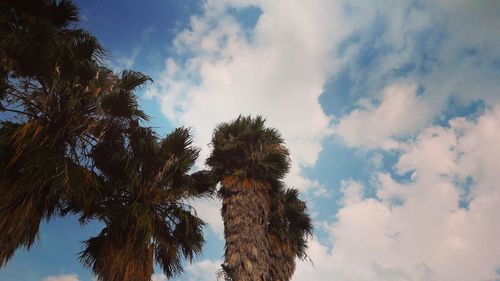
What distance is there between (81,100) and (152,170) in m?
2.30

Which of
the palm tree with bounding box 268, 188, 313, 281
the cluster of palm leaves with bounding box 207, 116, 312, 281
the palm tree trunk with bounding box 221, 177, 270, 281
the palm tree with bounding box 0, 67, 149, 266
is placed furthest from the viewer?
the palm tree with bounding box 268, 188, 313, 281

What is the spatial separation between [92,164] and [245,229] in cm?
494

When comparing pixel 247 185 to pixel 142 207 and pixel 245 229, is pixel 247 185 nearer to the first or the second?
pixel 245 229

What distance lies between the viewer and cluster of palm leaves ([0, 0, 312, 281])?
6.21 m

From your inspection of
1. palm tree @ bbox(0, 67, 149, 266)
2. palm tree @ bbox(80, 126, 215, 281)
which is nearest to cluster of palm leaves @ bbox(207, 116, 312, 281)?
palm tree @ bbox(80, 126, 215, 281)

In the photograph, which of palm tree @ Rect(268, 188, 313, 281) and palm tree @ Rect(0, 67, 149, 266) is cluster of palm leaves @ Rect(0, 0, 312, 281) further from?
palm tree @ Rect(268, 188, 313, 281)

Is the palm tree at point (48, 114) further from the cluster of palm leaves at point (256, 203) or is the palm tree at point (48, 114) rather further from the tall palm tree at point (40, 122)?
the cluster of palm leaves at point (256, 203)

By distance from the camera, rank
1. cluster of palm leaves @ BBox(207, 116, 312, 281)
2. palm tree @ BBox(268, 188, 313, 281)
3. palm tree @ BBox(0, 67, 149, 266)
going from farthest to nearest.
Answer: palm tree @ BBox(268, 188, 313, 281), cluster of palm leaves @ BBox(207, 116, 312, 281), palm tree @ BBox(0, 67, 149, 266)

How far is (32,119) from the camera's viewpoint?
684cm

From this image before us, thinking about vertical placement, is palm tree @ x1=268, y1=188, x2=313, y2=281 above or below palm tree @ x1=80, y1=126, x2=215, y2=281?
above

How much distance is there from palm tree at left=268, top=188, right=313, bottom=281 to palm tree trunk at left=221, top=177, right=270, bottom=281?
1.37 m

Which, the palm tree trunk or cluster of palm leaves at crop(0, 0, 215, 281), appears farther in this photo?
the palm tree trunk

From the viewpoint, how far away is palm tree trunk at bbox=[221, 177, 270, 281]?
960 cm

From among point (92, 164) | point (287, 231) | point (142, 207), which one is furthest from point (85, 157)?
point (287, 231)
